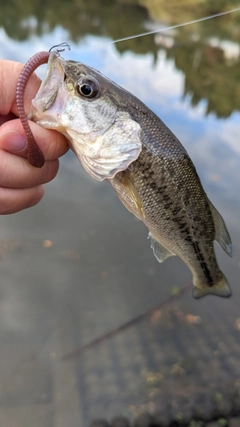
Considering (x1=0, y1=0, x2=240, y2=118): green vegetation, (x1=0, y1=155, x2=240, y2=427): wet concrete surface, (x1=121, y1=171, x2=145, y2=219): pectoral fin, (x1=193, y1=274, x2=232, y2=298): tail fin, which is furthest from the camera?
(x1=0, y1=0, x2=240, y2=118): green vegetation

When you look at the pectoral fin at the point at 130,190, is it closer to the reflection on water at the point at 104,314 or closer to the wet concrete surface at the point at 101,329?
the reflection on water at the point at 104,314

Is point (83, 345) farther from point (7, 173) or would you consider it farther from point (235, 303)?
point (7, 173)

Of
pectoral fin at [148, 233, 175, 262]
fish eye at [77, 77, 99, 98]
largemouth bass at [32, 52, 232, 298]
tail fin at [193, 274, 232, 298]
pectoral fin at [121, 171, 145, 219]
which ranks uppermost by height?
fish eye at [77, 77, 99, 98]

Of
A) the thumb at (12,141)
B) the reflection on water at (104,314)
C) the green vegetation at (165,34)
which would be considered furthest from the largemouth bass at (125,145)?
the green vegetation at (165,34)

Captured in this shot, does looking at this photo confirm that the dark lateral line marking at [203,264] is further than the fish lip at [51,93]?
Yes

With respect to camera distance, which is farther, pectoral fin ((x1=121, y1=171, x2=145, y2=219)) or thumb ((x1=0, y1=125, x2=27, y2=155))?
pectoral fin ((x1=121, y1=171, x2=145, y2=219))

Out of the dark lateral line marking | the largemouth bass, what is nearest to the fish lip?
the largemouth bass

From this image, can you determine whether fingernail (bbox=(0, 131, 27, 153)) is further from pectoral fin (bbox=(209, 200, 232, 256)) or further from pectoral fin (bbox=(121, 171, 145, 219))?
pectoral fin (bbox=(209, 200, 232, 256))
